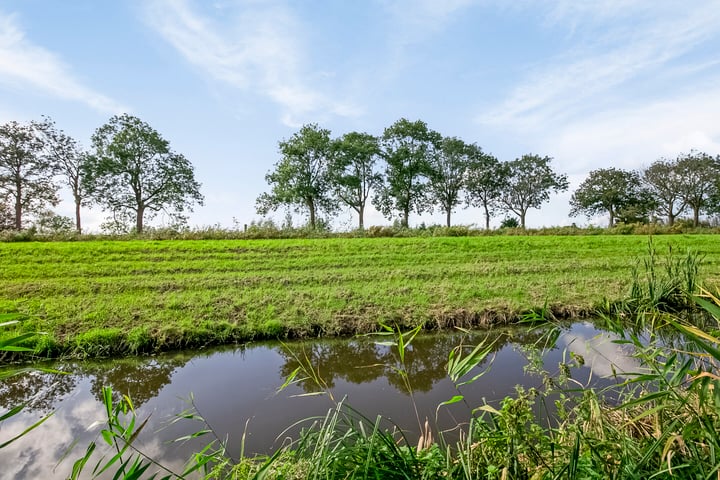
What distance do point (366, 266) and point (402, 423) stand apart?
333 inches

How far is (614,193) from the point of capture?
121 ft

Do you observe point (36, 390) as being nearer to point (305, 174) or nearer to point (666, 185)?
point (305, 174)

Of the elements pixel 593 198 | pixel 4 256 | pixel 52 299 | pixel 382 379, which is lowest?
pixel 382 379

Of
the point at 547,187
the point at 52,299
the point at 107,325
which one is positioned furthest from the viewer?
the point at 547,187

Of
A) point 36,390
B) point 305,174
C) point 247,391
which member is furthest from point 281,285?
point 305,174

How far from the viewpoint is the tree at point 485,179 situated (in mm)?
36500

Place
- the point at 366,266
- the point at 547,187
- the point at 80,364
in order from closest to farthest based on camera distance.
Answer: the point at 80,364
the point at 366,266
the point at 547,187

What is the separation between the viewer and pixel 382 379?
4871 millimetres

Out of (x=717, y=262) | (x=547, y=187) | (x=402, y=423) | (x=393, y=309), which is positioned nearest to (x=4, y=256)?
(x=393, y=309)

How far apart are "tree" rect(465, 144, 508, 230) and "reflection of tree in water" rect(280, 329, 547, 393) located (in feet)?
104

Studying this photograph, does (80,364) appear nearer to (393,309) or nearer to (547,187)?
(393,309)

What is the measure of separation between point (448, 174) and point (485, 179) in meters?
4.64

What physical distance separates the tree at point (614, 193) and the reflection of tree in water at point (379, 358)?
3807 centimetres

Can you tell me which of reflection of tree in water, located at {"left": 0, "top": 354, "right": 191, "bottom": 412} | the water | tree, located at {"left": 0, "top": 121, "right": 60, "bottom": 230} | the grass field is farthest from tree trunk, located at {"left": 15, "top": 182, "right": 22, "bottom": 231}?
the water
